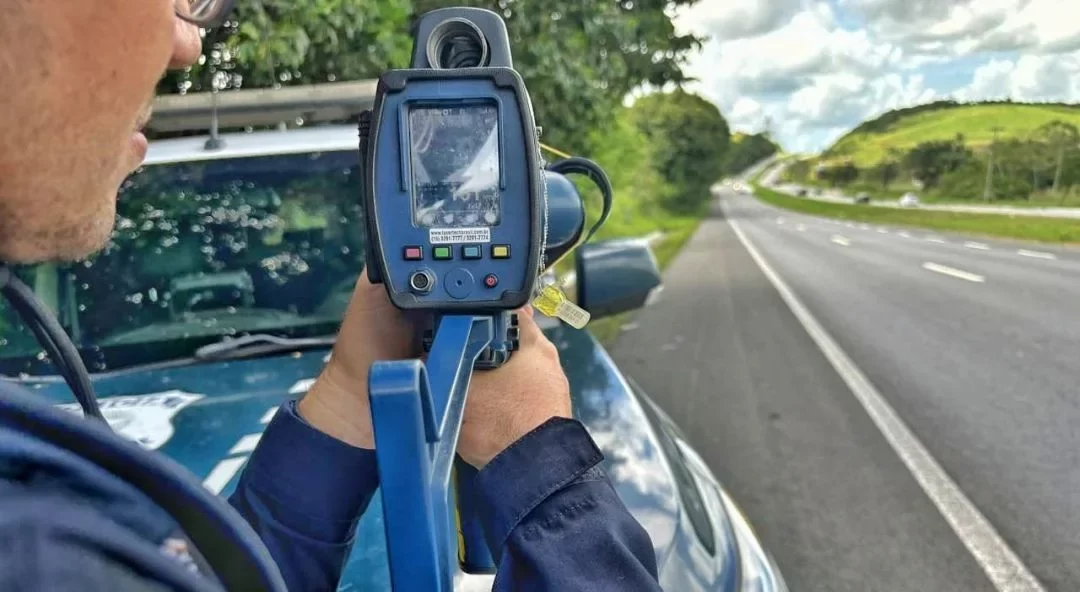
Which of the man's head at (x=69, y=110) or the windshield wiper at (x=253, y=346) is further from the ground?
the man's head at (x=69, y=110)

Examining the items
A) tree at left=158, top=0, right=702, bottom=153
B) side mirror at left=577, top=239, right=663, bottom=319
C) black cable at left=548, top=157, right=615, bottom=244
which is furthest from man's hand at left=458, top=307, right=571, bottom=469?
tree at left=158, top=0, right=702, bottom=153

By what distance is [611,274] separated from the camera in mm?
2439

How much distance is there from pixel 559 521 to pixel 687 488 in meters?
1.20

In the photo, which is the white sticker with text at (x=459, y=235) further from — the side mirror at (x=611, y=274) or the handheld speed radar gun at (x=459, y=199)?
the side mirror at (x=611, y=274)

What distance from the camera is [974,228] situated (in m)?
27.7

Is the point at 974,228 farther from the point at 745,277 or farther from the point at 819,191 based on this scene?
the point at 819,191

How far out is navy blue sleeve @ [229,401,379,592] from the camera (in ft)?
3.70

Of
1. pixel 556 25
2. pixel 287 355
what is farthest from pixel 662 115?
pixel 287 355

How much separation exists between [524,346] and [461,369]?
0.14m

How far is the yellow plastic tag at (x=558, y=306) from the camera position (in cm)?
122

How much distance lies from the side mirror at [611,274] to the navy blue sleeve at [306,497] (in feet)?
4.38

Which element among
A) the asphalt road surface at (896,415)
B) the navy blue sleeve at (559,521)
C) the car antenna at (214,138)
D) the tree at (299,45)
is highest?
the tree at (299,45)

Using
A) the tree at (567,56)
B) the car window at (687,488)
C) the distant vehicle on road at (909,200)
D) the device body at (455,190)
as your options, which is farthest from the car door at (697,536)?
the distant vehicle on road at (909,200)

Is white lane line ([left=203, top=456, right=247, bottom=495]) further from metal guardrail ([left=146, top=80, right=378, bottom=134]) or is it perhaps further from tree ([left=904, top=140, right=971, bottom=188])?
tree ([left=904, top=140, right=971, bottom=188])
